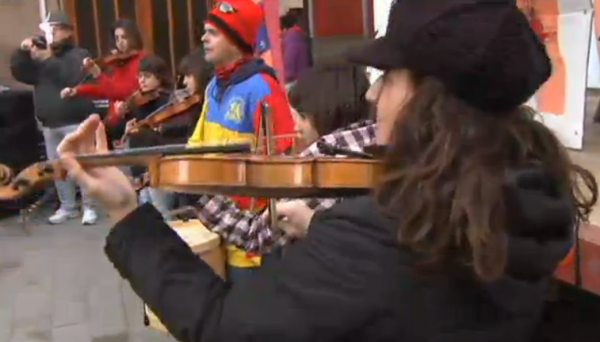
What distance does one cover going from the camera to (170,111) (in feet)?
17.7

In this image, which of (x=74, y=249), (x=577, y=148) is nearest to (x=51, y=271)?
(x=74, y=249)

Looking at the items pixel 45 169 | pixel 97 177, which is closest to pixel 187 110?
pixel 45 169

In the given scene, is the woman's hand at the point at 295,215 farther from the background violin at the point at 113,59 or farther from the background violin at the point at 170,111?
the background violin at the point at 113,59

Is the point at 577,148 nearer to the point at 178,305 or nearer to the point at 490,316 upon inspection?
the point at 490,316

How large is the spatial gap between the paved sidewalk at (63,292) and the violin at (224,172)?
284cm

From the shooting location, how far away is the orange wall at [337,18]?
721 centimetres

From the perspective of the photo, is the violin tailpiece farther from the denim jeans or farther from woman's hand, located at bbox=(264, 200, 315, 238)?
the denim jeans

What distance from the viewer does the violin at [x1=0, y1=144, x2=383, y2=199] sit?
167 cm

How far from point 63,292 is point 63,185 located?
1954 mm

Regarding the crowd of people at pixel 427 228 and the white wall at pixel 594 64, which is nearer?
the crowd of people at pixel 427 228

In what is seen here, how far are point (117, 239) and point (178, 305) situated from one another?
0.20 metres

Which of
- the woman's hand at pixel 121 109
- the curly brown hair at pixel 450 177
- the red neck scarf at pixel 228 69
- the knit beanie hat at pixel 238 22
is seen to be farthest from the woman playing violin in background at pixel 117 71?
the curly brown hair at pixel 450 177

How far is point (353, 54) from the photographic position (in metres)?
1.42

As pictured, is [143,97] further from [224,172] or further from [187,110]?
[224,172]
